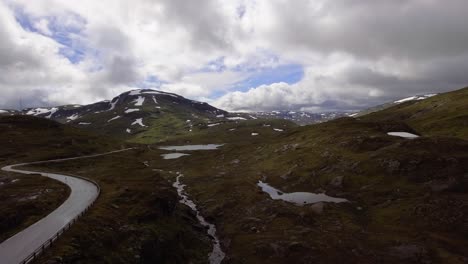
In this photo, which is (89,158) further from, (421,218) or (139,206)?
(421,218)

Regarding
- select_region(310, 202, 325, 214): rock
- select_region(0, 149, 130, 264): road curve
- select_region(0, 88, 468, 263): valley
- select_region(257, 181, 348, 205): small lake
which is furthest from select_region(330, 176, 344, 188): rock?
select_region(0, 149, 130, 264): road curve

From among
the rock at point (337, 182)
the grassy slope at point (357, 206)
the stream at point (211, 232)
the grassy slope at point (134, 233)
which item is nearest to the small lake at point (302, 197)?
the grassy slope at point (357, 206)

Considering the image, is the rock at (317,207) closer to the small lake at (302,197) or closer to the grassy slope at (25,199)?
the small lake at (302,197)

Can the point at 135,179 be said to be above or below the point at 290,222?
above

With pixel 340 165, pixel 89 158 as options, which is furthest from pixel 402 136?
pixel 89 158

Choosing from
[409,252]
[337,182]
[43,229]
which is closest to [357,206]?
[337,182]

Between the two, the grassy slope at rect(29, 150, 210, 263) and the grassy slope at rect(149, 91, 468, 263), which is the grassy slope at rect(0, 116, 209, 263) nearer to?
the grassy slope at rect(29, 150, 210, 263)
